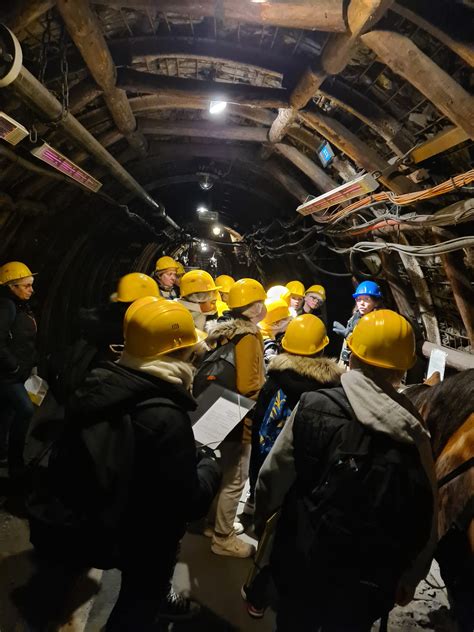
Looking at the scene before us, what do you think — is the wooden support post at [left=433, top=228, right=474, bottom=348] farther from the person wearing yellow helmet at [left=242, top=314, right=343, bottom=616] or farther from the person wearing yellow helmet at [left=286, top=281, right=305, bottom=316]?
the person wearing yellow helmet at [left=286, top=281, right=305, bottom=316]

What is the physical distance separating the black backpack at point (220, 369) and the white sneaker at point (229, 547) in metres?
1.53

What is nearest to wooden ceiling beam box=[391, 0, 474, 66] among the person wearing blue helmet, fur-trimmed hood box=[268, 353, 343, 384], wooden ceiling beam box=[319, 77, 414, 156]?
wooden ceiling beam box=[319, 77, 414, 156]

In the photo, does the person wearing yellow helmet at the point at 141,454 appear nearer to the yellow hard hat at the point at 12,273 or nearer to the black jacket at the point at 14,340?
the black jacket at the point at 14,340

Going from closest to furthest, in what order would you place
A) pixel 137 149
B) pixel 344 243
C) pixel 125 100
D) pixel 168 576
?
pixel 168 576
pixel 125 100
pixel 137 149
pixel 344 243

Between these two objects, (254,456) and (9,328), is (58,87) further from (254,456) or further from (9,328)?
(254,456)

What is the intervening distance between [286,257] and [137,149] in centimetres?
563

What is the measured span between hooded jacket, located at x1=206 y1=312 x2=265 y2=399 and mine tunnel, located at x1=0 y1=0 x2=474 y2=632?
52.5 inches

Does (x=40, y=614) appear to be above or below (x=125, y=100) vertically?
below

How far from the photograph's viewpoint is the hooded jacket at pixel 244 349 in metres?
3.27

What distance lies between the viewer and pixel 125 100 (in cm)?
478

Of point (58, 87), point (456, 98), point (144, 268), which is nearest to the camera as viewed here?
point (456, 98)

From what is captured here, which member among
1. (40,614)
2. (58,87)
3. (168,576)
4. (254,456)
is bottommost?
(40,614)

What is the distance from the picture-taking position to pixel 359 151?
4984mm

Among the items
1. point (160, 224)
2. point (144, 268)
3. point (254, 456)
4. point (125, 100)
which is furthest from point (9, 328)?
point (144, 268)
